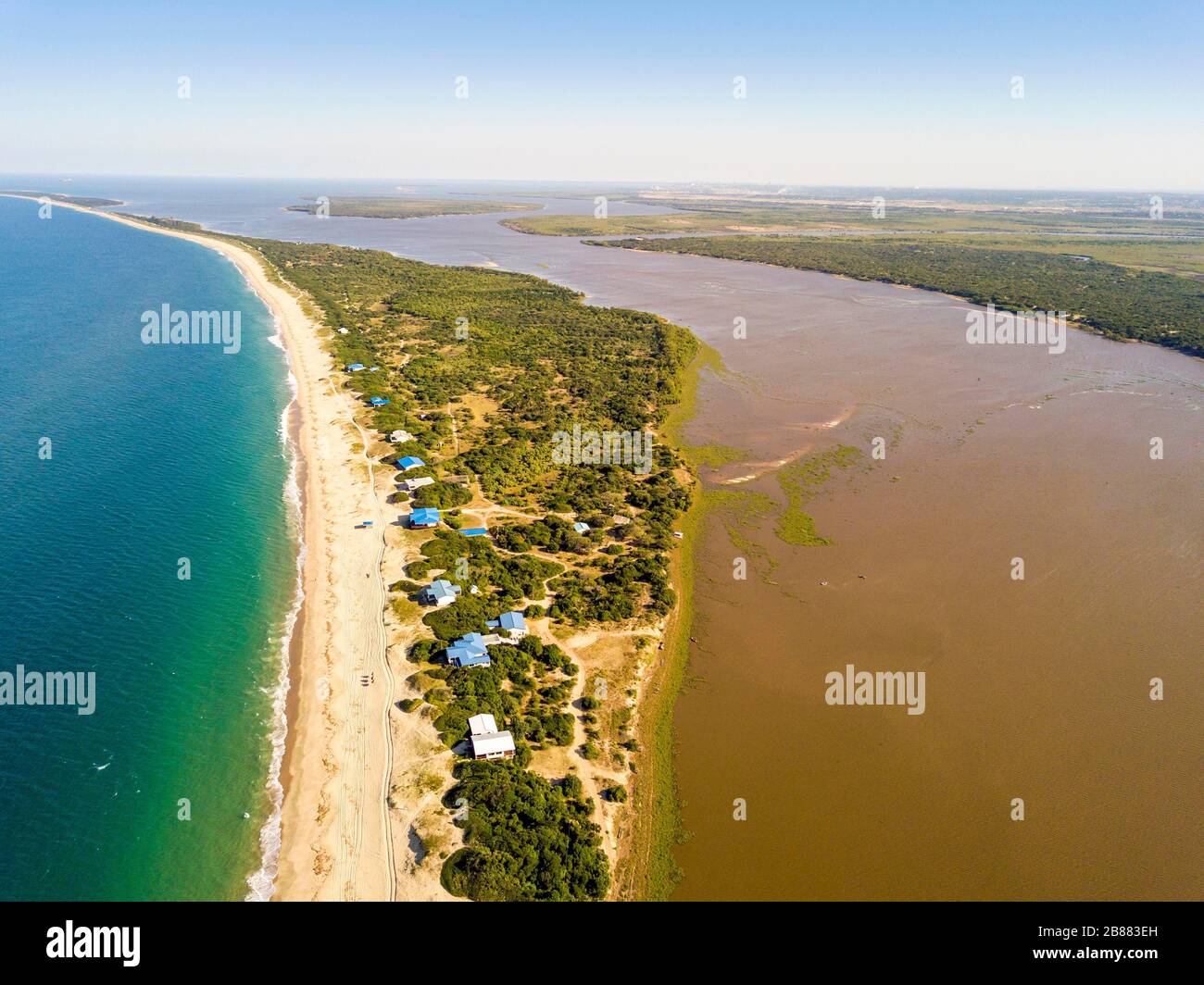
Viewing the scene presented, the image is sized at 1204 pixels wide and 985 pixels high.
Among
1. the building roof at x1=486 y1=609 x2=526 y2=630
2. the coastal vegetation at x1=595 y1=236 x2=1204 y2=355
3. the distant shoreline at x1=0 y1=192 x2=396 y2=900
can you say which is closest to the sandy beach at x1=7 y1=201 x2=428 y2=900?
the distant shoreline at x1=0 y1=192 x2=396 y2=900

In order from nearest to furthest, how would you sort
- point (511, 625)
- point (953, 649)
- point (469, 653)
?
point (469, 653) < point (511, 625) < point (953, 649)

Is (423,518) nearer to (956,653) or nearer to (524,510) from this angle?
(524,510)

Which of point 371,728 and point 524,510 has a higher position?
point 524,510

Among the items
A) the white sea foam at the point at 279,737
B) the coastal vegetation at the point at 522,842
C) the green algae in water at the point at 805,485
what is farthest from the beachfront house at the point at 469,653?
the green algae in water at the point at 805,485

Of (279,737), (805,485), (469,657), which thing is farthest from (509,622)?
(805,485)

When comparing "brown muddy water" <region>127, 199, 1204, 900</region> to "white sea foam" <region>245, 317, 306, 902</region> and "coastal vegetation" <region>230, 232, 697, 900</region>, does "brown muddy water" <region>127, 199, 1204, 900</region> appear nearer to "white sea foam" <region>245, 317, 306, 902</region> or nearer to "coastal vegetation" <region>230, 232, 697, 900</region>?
"coastal vegetation" <region>230, 232, 697, 900</region>
